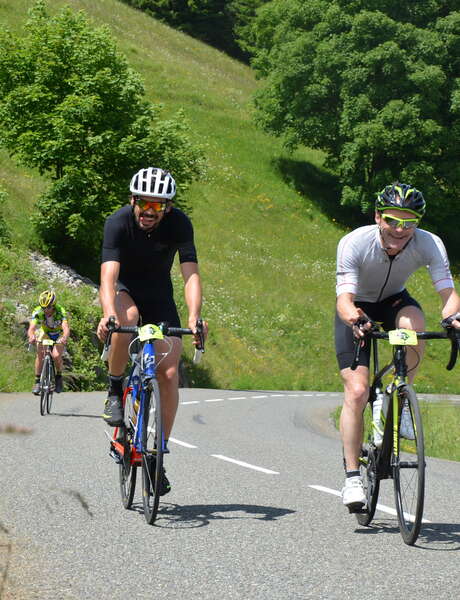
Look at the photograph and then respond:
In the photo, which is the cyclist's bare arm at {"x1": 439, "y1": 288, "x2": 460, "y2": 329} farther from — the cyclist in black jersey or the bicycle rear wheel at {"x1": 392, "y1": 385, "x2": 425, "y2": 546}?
the cyclist in black jersey

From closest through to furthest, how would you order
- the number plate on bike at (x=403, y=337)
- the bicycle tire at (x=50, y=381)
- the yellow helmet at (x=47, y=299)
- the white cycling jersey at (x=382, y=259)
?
the number plate on bike at (x=403, y=337) < the white cycling jersey at (x=382, y=259) < the bicycle tire at (x=50, y=381) < the yellow helmet at (x=47, y=299)

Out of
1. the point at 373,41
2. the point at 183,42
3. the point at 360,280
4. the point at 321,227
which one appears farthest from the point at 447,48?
the point at 360,280

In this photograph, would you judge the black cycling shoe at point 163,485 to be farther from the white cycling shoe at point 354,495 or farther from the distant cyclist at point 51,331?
the distant cyclist at point 51,331

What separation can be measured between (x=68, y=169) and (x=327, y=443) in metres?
17.8

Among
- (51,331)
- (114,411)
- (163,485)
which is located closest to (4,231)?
(51,331)

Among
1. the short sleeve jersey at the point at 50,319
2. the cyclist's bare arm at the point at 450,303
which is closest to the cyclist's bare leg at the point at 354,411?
the cyclist's bare arm at the point at 450,303

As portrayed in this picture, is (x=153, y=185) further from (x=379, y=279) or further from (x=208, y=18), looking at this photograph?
(x=208, y=18)

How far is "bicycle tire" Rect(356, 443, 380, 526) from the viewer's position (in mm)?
6011

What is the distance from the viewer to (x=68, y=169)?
28.8 metres

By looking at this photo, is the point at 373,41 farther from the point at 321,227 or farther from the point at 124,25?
the point at 124,25

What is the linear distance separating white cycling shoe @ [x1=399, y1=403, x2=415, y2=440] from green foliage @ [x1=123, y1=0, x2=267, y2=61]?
3286 inches

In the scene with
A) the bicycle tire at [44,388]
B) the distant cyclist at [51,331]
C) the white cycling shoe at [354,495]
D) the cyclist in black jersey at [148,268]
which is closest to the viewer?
the white cycling shoe at [354,495]

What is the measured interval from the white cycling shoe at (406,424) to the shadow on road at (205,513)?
52.2 inches

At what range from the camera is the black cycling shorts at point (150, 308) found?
6734mm
